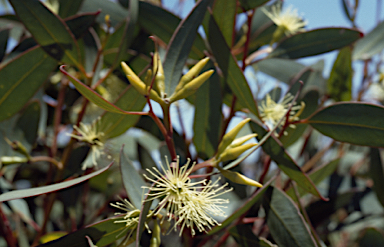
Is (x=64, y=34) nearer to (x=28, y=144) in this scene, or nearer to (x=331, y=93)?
(x=28, y=144)

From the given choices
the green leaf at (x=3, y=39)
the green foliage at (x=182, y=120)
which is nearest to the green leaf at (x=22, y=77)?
the green foliage at (x=182, y=120)

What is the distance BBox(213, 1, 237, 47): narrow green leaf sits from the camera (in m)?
0.75

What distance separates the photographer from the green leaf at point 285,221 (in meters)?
0.66

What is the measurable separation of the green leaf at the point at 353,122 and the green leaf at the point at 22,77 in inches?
26.5

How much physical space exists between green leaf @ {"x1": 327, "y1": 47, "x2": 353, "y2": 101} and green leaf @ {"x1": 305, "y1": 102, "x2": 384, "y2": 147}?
239 mm

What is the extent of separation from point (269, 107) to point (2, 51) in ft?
2.44

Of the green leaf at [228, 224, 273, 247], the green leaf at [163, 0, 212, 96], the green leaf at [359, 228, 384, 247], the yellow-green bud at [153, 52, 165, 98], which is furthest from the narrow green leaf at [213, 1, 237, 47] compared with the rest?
the green leaf at [359, 228, 384, 247]

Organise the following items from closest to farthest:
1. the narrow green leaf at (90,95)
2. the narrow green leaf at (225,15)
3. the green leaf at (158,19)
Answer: the narrow green leaf at (90,95)
the narrow green leaf at (225,15)
the green leaf at (158,19)

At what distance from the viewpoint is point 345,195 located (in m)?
1.07

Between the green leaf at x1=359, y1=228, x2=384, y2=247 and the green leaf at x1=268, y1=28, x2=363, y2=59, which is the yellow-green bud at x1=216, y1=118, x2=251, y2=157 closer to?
the green leaf at x1=268, y1=28, x2=363, y2=59

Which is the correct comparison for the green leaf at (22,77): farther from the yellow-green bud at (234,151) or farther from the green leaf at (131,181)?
the yellow-green bud at (234,151)

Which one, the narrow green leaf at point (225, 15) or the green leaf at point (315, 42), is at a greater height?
the narrow green leaf at point (225, 15)

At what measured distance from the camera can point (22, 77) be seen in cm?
78

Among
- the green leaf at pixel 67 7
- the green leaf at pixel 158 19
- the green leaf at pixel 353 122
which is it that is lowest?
the green leaf at pixel 353 122
